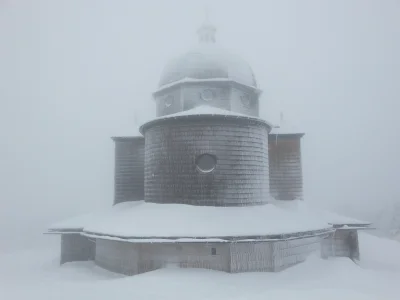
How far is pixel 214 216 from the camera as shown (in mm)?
13438

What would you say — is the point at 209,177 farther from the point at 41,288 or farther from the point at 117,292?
the point at 41,288

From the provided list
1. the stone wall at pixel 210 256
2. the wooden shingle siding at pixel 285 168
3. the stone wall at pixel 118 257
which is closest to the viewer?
the stone wall at pixel 210 256

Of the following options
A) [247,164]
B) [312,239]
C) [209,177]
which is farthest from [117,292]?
[312,239]

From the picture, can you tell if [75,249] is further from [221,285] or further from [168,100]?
[221,285]

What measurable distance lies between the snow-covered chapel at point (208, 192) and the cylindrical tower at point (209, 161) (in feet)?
0.15

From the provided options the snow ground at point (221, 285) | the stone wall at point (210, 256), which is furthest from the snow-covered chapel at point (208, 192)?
the snow ground at point (221, 285)

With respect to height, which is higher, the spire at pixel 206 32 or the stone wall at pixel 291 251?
the spire at pixel 206 32

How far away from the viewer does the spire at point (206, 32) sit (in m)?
21.2

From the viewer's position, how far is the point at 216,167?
14.6 meters

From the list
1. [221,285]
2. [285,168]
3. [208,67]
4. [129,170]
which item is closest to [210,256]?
[221,285]

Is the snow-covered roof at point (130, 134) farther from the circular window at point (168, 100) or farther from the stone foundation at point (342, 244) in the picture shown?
the stone foundation at point (342, 244)

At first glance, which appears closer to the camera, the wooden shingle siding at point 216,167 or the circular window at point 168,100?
the wooden shingle siding at point 216,167

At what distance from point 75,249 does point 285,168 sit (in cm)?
1299

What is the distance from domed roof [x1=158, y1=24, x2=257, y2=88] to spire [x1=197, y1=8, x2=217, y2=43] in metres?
1.21
